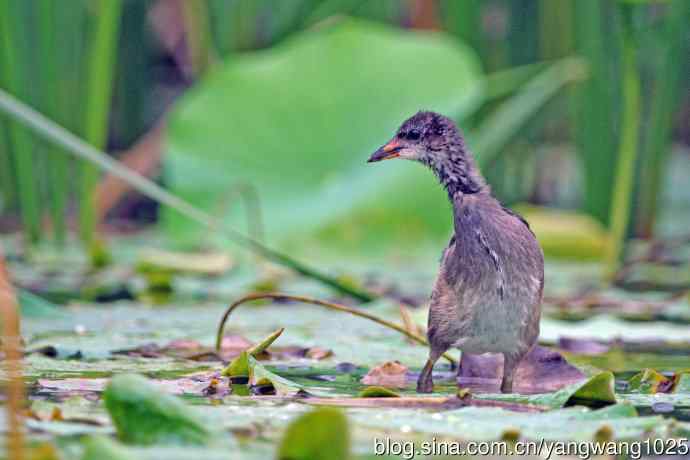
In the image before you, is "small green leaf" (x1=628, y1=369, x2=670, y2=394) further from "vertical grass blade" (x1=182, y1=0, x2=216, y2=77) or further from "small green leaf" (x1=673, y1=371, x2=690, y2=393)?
"vertical grass blade" (x1=182, y1=0, x2=216, y2=77)

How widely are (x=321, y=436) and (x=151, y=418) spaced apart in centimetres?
45

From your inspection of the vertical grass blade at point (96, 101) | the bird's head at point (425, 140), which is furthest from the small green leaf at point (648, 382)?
the vertical grass blade at point (96, 101)

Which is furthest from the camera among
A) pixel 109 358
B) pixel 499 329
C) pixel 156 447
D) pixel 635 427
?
pixel 109 358

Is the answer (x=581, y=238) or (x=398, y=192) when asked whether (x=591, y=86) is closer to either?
(x=581, y=238)

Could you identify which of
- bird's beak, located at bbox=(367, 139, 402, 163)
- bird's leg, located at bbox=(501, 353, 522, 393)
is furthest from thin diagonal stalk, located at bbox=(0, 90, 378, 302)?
bird's leg, located at bbox=(501, 353, 522, 393)

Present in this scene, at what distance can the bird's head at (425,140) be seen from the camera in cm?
376

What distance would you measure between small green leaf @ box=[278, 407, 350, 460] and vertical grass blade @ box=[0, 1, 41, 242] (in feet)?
15.2

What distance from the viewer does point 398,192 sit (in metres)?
6.71

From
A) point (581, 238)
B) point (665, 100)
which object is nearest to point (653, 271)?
point (581, 238)

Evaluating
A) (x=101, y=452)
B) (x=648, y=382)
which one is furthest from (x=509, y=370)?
(x=101, y=452)

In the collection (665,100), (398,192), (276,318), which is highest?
(665,100)

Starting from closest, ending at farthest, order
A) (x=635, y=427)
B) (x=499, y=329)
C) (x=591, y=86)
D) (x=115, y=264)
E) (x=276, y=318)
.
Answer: (x=635, y=427), (x=499, y=329), (x=276, y=318), (x=115, y=264), (x=591, y=86)

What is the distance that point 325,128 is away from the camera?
6898 millimetres

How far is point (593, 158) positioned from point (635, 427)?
4.73 meters
